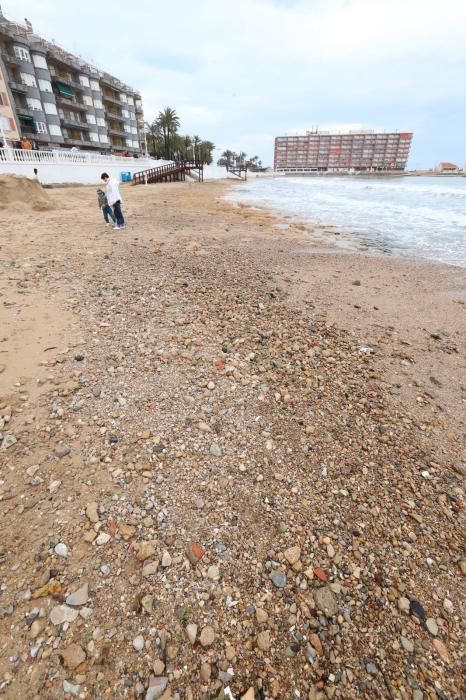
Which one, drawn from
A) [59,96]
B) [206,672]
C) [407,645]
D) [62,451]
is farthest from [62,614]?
[59,96]

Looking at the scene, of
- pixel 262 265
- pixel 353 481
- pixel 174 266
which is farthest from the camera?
pixel 262 265

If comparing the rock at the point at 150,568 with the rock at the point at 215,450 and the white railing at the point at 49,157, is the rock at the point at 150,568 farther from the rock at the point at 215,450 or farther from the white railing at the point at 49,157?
the white railing at the point at 49,157

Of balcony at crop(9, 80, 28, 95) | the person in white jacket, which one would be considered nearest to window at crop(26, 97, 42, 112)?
balcony at crop(9, 80, 28, 95)

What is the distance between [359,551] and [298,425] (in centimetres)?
127

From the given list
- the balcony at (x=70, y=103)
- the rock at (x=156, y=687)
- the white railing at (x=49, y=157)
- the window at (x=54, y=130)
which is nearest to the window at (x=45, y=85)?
the balcony at (x=70, y=103)

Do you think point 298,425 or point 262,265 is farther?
point 262,265

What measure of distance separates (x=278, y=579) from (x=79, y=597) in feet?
4.01

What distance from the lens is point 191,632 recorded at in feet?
6.03

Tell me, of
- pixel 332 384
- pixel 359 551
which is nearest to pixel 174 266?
pixel 332 384

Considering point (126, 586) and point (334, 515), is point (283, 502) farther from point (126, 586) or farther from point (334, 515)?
point (126, 586)

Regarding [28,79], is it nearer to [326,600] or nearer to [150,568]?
[150,568]

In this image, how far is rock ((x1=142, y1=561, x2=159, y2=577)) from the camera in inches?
81.8

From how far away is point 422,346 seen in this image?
513 centimetres

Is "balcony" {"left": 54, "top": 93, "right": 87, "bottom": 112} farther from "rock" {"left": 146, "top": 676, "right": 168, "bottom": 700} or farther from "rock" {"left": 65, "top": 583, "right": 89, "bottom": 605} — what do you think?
"rock" {"left": 146, "top": 676, "right": 168, "bottom": 700}
